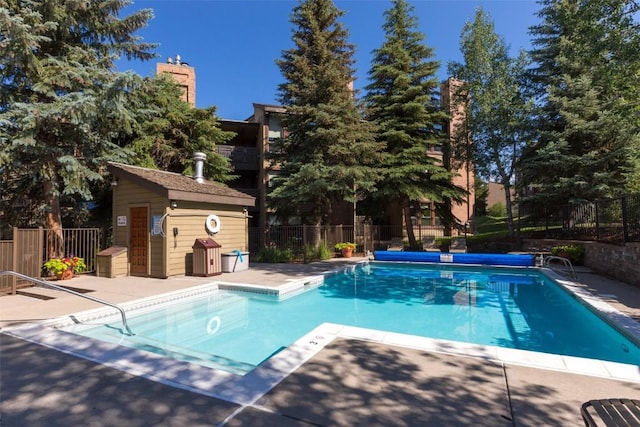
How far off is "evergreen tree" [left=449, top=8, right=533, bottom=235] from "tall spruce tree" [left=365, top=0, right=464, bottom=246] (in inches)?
81.3

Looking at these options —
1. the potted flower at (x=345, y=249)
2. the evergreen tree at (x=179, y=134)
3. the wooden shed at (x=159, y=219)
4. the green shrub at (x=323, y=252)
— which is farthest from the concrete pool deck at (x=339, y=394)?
the potted flower at (x=345, y=249)

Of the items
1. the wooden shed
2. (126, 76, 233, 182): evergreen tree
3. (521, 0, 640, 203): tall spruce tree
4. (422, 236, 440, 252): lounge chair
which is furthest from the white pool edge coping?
(422, 236, 440, 252): lounge chair

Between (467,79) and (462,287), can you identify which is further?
(467,79)

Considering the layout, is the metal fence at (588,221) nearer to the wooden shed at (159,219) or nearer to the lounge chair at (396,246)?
the lounge chair at (396,246)

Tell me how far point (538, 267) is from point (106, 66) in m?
17.7

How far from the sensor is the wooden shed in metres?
10.2

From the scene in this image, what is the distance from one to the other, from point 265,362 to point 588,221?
14.3 meters

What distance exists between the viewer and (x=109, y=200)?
14.4 metres

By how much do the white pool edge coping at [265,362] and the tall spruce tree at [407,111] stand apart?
12.9 metres

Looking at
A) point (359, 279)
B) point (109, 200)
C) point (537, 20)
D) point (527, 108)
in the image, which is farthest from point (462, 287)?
point (537, 20)

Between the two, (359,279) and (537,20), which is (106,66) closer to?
(359,279)

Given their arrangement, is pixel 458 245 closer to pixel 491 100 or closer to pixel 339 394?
pixel 491 100

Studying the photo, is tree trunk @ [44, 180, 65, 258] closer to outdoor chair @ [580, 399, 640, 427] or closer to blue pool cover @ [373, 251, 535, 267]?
blue pool cover @ [373, 251, 535, 267]

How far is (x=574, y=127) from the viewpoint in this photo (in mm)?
15062
